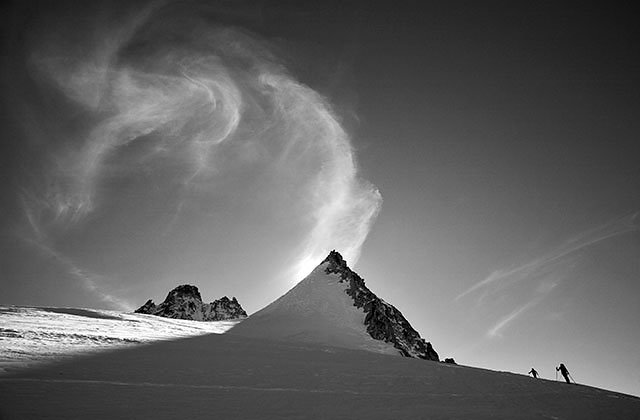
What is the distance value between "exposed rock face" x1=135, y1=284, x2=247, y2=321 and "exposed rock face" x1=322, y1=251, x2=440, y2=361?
66.8m

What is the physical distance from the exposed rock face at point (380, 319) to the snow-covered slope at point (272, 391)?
2216 centimetres

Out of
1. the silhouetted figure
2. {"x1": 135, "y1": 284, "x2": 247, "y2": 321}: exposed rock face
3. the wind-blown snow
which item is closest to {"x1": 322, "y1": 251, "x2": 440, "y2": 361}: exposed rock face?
the wind-blown snow

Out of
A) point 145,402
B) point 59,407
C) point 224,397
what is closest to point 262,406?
point 224,397

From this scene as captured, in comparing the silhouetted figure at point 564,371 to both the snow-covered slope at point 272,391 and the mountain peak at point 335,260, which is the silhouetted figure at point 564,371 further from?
the mountain peak at point 335,260

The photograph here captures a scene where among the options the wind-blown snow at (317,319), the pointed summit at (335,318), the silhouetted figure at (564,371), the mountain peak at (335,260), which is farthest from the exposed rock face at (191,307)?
the silhouetted figure at (564,371)

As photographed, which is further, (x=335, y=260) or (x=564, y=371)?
(x=335, y=260)

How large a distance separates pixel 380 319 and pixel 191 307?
8449 cm

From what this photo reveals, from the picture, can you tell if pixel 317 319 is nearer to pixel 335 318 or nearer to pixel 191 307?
pixel 335 318

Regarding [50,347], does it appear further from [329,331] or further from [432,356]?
[432,356]

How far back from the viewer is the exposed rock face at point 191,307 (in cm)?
9944

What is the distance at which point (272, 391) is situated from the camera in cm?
891

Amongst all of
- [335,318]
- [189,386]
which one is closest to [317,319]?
[335,318]

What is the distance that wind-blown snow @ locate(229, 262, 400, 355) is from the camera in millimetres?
30188

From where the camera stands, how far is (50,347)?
37.0ft
